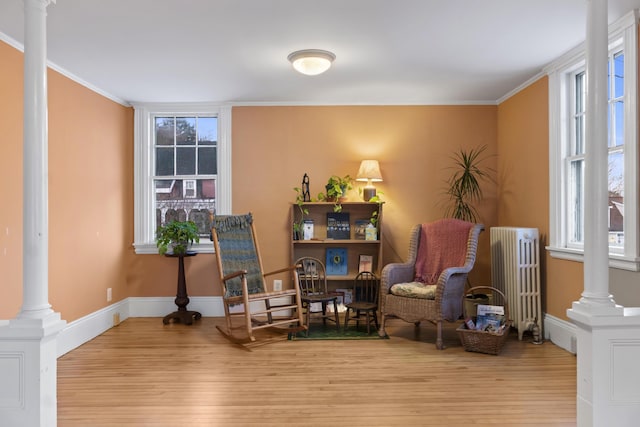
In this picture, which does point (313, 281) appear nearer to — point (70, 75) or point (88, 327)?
point (88, 327)

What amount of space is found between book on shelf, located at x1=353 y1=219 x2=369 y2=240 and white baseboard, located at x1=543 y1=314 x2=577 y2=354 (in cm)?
195

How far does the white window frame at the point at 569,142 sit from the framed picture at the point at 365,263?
5.86ft

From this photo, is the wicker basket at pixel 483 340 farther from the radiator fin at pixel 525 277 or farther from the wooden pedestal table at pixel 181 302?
the wooden pedestal table at pixel 181 302

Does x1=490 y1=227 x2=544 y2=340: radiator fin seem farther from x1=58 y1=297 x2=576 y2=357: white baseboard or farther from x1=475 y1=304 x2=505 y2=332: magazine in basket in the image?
x1=475 y1=304 x2=505 y2=332: magazine in basket

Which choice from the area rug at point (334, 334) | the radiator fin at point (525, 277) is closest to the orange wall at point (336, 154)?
the area rug at point (334, 334)

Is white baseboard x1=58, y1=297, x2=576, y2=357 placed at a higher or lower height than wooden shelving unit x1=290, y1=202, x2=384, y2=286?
lower

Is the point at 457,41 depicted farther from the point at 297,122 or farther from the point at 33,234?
the point at 33,234

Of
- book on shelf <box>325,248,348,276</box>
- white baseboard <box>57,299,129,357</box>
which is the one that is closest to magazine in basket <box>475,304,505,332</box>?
book on shelf <box>325,248,348,276</box>

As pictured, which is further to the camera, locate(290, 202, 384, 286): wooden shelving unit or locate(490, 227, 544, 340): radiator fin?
locate(290, 202, 384, 286): wooden shelving unit

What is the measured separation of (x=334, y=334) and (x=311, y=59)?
8.16 ft

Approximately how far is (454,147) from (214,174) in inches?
110

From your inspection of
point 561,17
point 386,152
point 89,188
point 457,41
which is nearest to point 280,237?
point 386,152

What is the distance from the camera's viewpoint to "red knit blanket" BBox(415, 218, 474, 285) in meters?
4.12

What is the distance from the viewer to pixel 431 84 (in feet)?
14.1
